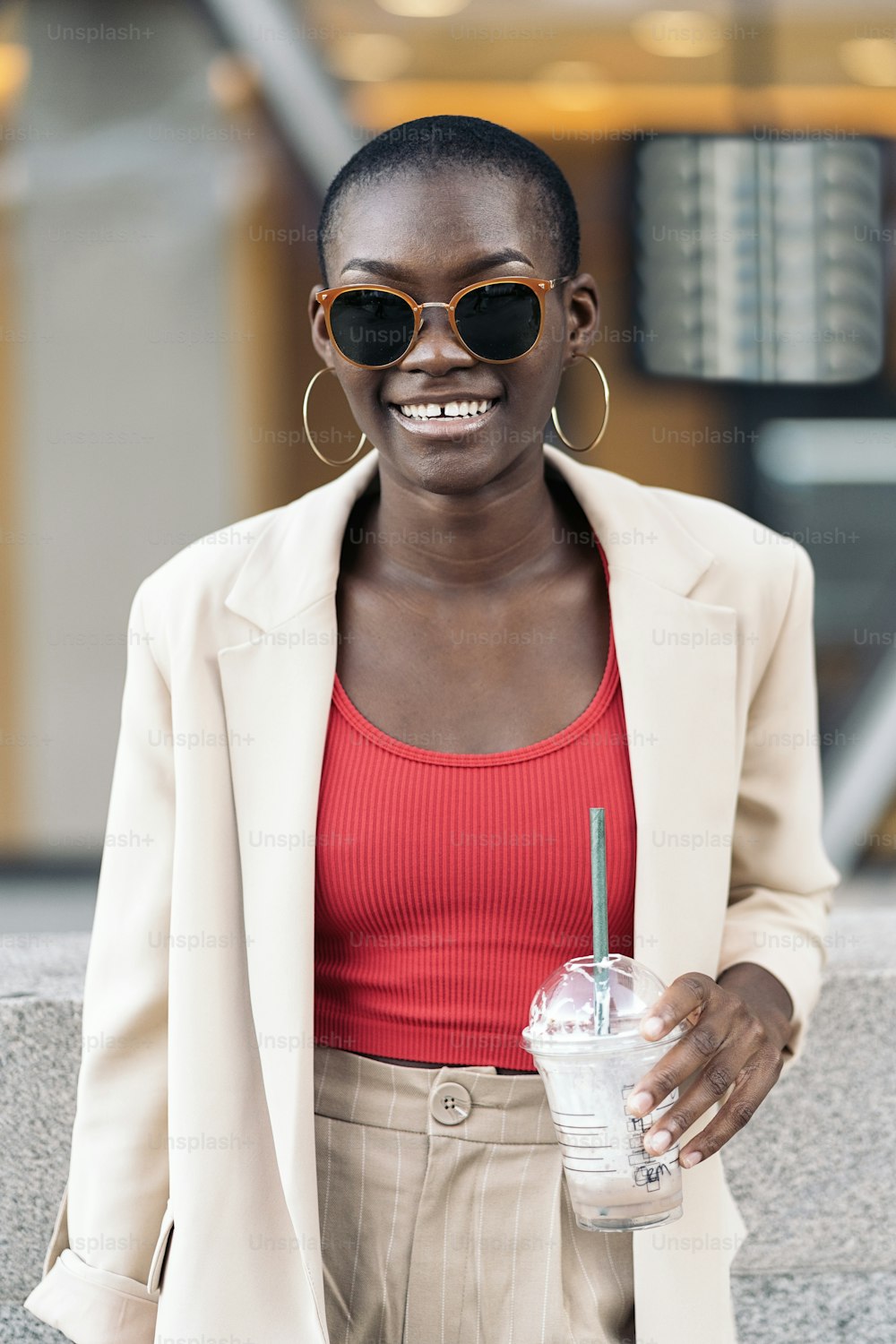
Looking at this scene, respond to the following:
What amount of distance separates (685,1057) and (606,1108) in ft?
0.32

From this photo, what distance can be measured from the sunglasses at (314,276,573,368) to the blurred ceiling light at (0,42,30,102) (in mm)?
4232

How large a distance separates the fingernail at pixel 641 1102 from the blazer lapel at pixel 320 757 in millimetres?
367

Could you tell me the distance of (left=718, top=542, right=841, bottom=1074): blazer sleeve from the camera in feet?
6.68

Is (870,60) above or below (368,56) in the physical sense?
below

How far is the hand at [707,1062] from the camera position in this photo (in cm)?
150

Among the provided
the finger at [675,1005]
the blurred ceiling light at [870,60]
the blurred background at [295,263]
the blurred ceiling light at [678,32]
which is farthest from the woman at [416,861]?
the blurred ceiling light at [870,60]

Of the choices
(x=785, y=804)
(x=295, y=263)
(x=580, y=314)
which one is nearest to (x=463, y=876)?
(x=785, y=804)

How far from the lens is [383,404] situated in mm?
1834

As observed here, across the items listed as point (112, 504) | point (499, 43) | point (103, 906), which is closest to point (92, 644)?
point (112, 504)

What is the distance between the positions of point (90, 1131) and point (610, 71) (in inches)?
179

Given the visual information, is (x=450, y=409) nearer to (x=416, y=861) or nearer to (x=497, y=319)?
(x=497, y=319)

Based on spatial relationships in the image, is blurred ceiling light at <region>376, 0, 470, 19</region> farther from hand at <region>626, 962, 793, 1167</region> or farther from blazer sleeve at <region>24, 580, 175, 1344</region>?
hand at <region>626, 962, 793, 1167</region>

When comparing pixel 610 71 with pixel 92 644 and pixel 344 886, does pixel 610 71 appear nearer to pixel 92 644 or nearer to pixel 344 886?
pixel 92 644

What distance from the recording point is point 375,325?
5.83ft
